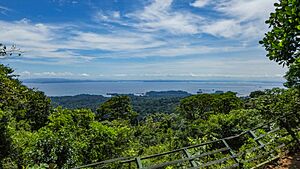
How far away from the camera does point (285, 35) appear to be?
464cm

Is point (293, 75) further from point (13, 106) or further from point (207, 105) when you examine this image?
point (207, 105)

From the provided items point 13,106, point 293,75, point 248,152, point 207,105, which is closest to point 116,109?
point 207,105

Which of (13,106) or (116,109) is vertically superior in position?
(13,106)

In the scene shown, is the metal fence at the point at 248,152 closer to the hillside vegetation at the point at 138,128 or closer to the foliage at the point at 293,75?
the hillside vegetation at the point at 138,128

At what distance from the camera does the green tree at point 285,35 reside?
449cm

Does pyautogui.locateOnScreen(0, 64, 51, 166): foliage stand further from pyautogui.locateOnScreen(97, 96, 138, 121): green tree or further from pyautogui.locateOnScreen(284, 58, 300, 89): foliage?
pyautogui.locateOnScreen(97, 96, 138, 121): green tree

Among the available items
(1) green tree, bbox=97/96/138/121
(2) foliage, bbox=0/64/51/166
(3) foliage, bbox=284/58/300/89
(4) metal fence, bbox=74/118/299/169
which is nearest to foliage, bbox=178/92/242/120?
(1) green tree, bbox=97/96/138/121

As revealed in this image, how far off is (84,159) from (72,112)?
394 centimetres

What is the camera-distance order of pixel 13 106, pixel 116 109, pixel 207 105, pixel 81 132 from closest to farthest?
pixel 13 106
pixel 81 132
pixel 207 105
pixel 116 109

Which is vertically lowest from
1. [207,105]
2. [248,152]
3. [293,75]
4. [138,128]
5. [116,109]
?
[138,128]

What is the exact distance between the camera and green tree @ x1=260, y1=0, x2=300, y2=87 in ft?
14.7

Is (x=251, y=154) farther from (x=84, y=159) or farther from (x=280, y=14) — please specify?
(x=84, y=159)

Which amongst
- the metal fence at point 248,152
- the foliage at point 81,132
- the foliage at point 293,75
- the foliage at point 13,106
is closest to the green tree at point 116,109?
the foliage at point 13,106

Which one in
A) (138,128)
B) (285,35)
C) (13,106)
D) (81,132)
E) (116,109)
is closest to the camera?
(285,35)
